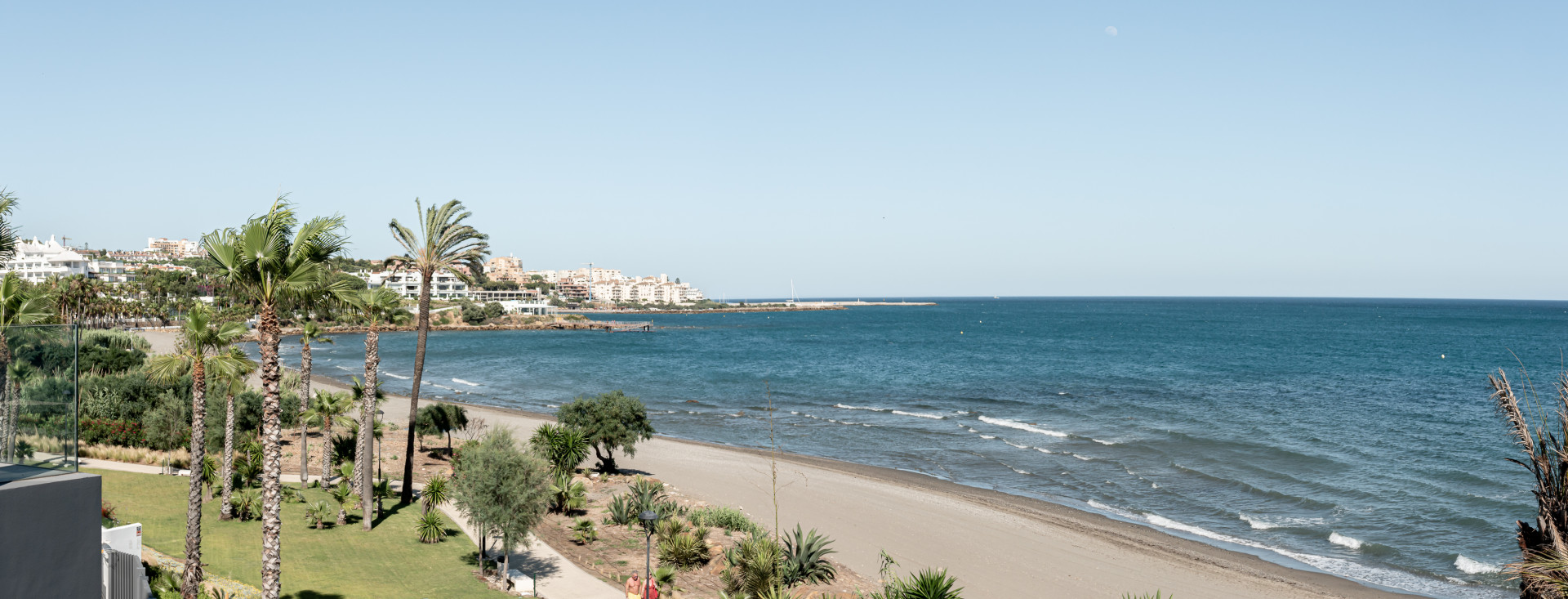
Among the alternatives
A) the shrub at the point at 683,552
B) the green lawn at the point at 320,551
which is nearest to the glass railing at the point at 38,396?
the green lawn at the point at 320,551

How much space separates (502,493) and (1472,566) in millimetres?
26212

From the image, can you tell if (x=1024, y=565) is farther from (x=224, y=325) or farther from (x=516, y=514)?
(x=224, y=325)

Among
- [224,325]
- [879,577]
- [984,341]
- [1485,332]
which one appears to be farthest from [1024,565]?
[1485,332]

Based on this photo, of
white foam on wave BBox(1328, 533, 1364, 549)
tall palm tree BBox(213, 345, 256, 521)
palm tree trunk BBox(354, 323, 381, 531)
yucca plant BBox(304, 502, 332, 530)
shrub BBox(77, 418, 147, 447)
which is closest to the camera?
tall palm tree BBox(213, 345, 256, 521)

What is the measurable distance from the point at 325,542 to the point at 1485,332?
16243cm

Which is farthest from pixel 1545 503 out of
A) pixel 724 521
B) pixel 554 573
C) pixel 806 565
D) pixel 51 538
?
pixel 724 521

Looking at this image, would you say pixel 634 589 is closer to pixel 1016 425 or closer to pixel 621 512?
pixel 621 512

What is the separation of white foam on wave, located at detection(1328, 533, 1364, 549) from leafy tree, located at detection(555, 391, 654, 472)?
23320mm

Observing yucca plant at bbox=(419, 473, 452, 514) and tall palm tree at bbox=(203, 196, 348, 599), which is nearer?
tall palm tree at bbox=(203, 196, 348, 599)

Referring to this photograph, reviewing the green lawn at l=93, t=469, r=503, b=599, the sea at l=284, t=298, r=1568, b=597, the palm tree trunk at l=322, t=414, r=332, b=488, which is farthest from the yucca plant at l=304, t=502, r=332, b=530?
the sea at l=284, t=298, r=1568, b=597

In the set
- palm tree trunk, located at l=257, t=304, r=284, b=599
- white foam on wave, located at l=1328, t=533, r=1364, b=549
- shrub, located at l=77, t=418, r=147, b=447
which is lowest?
white foam on wave, located at l=1328, t=533, r=1364, b=549

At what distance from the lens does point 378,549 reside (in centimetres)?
1834

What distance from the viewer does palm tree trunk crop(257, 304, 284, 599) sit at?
1298 centimetres

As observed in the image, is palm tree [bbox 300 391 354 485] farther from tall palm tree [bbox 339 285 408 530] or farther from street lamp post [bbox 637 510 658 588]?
street lamp post [bbox 637 510 658 588]
